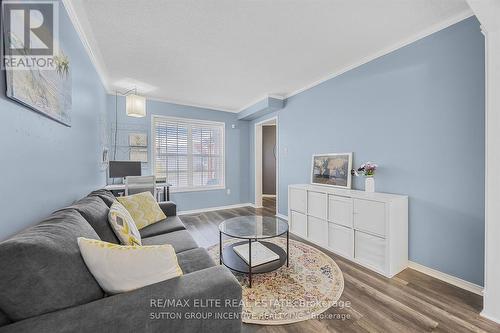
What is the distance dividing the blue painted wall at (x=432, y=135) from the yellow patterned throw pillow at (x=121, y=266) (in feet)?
8.41

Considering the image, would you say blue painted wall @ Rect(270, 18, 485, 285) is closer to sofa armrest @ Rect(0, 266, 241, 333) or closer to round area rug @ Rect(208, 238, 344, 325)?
round area rug @ Rect(208, 238, 344, 325)

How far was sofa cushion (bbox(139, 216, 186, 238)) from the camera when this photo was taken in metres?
2.05

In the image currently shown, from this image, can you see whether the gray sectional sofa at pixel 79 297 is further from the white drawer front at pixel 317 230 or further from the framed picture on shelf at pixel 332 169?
the framed picture on shelf at pixel 332 169

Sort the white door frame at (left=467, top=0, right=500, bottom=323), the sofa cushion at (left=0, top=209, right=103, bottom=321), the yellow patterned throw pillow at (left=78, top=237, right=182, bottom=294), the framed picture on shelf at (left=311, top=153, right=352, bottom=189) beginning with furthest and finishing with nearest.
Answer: the framed picture on shelf at (left=311, top=153, right=352, bottom=189)
the white door frame at (left=467, top=0, right=500, bottom=323)
the yellow patterned throw pillow at (left=78, top=237, right=182, bottom=294)
the sofa cushion at (left=0, top=209, right=103, bottom=321)

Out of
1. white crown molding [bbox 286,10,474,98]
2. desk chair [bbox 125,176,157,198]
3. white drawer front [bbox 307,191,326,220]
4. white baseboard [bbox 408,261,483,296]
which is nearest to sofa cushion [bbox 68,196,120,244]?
desk chair [bbox 125,176,157,198]

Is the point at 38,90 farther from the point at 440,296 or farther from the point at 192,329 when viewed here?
the point at 440,296

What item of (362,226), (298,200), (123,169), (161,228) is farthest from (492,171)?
(123,169)

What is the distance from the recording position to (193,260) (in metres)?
1.48

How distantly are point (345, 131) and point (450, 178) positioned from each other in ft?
4.29

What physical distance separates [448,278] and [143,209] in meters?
3.23

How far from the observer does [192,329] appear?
2.91 ft

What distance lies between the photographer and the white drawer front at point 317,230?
278 cm

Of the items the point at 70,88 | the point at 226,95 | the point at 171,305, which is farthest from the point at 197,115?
the point at 171,305

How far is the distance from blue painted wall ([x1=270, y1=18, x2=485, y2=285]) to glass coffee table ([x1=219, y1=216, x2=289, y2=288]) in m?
1.43
